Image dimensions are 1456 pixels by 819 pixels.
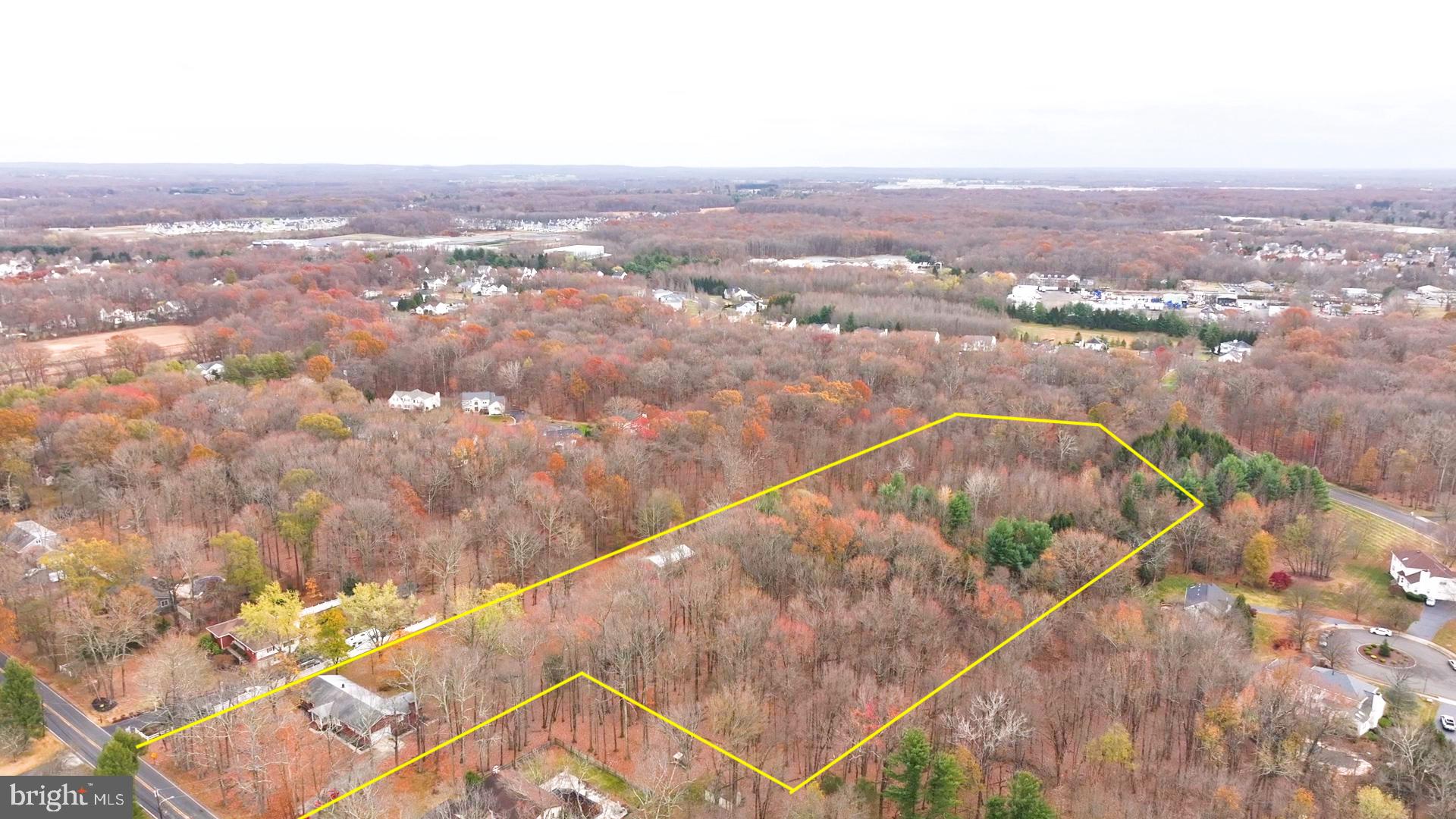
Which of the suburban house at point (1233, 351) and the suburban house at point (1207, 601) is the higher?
the suburban house at point (1233, 351)

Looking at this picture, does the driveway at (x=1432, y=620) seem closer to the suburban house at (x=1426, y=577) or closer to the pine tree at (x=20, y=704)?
the suburban house at (x=1426, y=577)

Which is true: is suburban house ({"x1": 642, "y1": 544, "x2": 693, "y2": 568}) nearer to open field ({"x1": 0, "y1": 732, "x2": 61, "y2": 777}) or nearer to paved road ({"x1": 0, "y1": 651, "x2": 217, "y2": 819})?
paved road ({"x1": 0, "y1": 651, "x2": 217, "y2": 819})

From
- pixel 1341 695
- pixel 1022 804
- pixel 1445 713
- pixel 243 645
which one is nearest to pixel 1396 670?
pixel 1445 713

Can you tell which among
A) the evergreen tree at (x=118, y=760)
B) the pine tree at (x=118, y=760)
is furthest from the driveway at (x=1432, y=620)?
the pine tree at (x=118, y=760)

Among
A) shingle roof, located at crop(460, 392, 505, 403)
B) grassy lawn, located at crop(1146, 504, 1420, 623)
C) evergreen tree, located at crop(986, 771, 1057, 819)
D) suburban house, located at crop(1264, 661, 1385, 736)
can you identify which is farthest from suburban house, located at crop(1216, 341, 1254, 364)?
shingle roof, located at crop(460, 392, 505, 403)

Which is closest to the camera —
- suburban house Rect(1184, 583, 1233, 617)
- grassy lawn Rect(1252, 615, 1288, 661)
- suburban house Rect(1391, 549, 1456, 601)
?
grassy lawn Rect(1252, 615, 1288, 661)

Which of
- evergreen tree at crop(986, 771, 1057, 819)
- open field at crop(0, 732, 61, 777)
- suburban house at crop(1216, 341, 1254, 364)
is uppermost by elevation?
suburban house at crop(1216, 341, 1254, 364)

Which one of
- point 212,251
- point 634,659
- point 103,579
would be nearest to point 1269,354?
point 634,659
